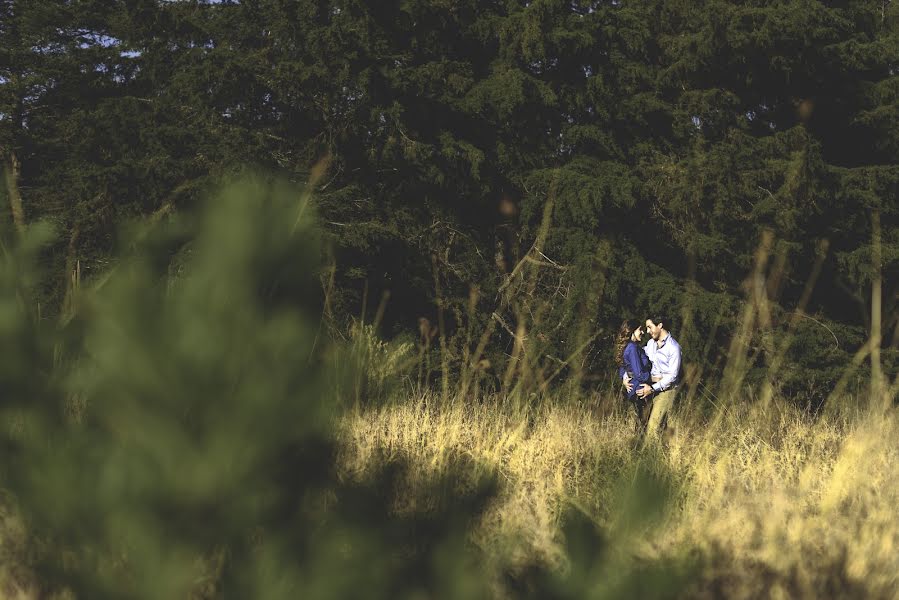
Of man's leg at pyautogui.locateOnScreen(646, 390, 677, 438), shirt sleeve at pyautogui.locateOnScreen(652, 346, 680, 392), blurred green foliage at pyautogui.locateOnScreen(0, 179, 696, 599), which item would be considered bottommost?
man's leg at pyautogui.locateOnScreen(646, 390, 677, 438)

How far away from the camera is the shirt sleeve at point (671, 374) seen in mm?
5938

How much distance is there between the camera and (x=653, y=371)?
20.1 feet

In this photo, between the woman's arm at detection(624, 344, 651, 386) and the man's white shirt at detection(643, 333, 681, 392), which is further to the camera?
the woman's arm at detection(624, 344, 651, 386)

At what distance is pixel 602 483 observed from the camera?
3.61 m

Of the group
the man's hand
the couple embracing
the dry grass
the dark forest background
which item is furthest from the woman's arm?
the dark forest background

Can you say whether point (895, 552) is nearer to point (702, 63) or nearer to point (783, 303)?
point (702, 63)

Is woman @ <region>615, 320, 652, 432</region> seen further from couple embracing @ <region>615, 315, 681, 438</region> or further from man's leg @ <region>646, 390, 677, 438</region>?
man's leg @ <region>646, 390, 677, 438</region>

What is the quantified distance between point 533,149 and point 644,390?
9.15 m

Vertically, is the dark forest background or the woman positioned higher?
the dark forest background

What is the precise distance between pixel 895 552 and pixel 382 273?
10.5 meters

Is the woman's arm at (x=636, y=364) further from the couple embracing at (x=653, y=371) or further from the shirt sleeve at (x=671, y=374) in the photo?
the shirt sleeve at (x=671, y=374)

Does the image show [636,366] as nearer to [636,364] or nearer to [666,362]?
[636,364]

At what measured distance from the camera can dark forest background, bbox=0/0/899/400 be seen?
12.4 metres

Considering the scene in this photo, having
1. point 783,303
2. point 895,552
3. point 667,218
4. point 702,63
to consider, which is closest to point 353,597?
point 895,552
